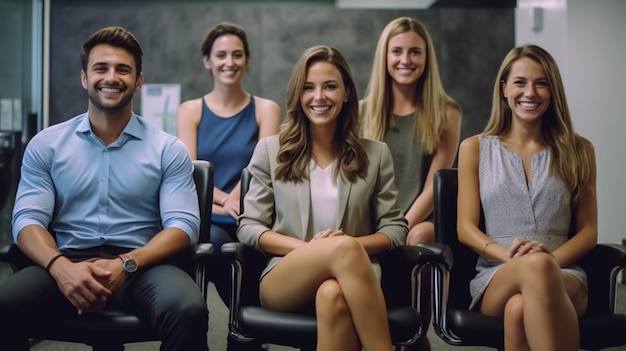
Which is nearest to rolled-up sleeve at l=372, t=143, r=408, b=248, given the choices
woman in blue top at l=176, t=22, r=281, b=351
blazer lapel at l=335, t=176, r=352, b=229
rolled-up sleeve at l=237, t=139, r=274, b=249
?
blazer lapel at l=335, t=176, r=352, b=229

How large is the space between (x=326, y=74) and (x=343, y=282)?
2.55ft

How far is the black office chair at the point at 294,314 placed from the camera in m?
2.09

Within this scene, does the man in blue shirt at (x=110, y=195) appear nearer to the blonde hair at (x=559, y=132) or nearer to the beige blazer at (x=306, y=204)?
the beige blazer at (x=306, y=204)

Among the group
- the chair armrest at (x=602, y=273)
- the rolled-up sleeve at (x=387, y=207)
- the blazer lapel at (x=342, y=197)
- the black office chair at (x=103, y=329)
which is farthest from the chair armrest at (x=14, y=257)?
the chair armrest at (x=602, y=273)

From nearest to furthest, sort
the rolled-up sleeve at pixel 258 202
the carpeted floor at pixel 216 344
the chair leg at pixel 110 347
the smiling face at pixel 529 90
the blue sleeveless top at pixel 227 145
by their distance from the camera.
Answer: the chair leg at pixel 110 347 < the rolled-up sleeve at pixel 258 202 < the smiling face at pixel 529 90 < the blue sleeveless top at pixel 227 145 < the carpeted floor at pixel 216 344

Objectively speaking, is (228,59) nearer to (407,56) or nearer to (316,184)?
(407,56)

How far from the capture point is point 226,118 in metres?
3.12

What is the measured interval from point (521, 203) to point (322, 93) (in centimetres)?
78

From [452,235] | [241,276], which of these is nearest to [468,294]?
[452,235]

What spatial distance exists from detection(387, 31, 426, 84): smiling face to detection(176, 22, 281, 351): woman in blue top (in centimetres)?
57

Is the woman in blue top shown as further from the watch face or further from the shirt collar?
the watch face

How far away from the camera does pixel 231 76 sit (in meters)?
3.13

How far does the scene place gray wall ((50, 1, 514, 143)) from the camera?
5.59 meters

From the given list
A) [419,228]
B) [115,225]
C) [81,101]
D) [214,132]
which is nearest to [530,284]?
[419,228]
